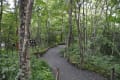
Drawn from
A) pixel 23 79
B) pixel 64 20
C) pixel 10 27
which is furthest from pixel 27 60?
pixel 64 20

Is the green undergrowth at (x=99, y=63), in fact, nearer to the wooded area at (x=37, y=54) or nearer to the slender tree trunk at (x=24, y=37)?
the wooded area at (x=37, y=54)

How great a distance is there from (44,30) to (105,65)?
20889mm

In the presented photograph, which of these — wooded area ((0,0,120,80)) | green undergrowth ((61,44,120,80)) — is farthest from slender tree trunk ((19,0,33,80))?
green undergrowth ((61,44,120,80))

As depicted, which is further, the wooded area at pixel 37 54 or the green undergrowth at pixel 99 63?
the green undergrowth at pixel 99 63

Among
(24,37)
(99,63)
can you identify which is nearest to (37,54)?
(99,63)

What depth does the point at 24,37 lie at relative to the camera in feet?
21.1

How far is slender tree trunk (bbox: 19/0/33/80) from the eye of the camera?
643 centimetres

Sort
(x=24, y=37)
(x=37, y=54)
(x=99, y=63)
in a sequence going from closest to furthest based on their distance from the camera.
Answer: (x=24, y=37)
(x=99, y=63)
(x=37, y=54)

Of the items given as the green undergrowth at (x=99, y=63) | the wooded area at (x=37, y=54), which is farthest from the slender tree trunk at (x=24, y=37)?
the green undergrowth at (x=99, y=63)

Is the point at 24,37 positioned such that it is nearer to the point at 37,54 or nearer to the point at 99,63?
the point at 99,63

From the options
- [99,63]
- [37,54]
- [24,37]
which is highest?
[24,37]

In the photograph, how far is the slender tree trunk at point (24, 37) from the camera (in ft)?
21.1

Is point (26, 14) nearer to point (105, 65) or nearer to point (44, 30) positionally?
point (105, 65)

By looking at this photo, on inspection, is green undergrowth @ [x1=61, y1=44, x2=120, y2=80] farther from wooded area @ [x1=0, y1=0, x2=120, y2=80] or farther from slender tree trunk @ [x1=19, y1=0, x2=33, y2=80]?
slender tree trunk @ [x1=19, y1=0, x2=33, y2=80]
